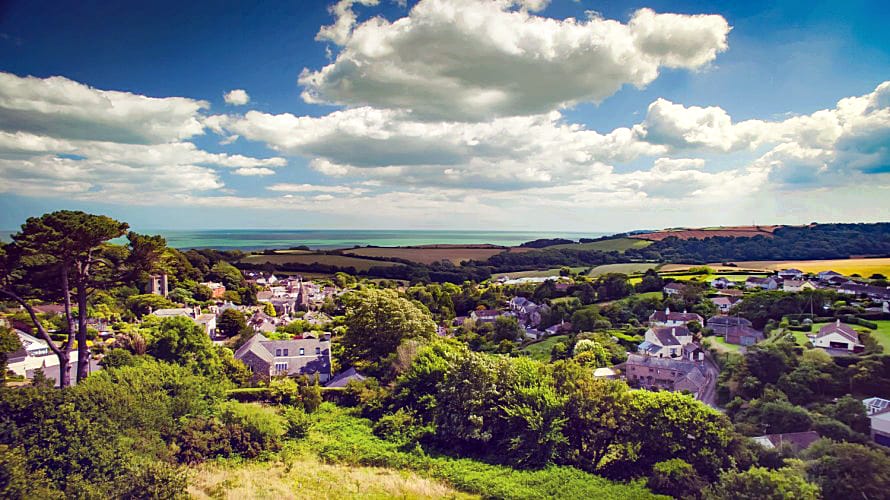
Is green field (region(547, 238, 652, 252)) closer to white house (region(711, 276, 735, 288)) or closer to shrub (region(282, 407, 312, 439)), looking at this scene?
white house (region(711, 276, 735, 288))

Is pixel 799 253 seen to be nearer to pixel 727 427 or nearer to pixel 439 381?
pixel 727 427

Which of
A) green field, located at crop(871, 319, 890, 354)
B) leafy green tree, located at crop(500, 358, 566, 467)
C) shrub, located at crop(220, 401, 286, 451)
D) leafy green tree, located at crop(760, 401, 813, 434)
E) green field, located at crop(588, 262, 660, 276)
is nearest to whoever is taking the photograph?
leafy green tree, located at crop(760, 401, 813, 434)

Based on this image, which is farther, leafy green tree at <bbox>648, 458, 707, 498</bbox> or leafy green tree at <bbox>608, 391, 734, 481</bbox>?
leafy green tree at <bbox>608, 391, 734, 481</bbox>

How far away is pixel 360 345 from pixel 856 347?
20.2 meters

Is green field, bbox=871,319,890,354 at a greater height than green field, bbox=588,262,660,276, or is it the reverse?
green field, bbox=588,262,660,276

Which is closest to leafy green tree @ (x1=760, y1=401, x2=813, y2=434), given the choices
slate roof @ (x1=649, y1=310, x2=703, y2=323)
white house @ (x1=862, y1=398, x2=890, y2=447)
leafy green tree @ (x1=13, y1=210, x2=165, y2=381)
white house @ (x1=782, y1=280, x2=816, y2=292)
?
white house @ (x1=862, y1=398, x2=890, y2=447)

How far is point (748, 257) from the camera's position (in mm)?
25016

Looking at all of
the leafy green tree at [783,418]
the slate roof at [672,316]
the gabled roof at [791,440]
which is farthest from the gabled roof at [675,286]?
the gabled roof at [791,440]

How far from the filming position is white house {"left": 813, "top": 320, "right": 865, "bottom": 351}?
52.5 ft

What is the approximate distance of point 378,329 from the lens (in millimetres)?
24203

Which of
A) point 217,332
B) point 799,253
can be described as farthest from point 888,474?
point 217,332

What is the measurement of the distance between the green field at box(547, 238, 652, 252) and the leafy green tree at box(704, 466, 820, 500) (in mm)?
27412

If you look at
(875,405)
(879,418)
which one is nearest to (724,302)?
(875,405)

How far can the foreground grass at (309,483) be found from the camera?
38.6 feet
